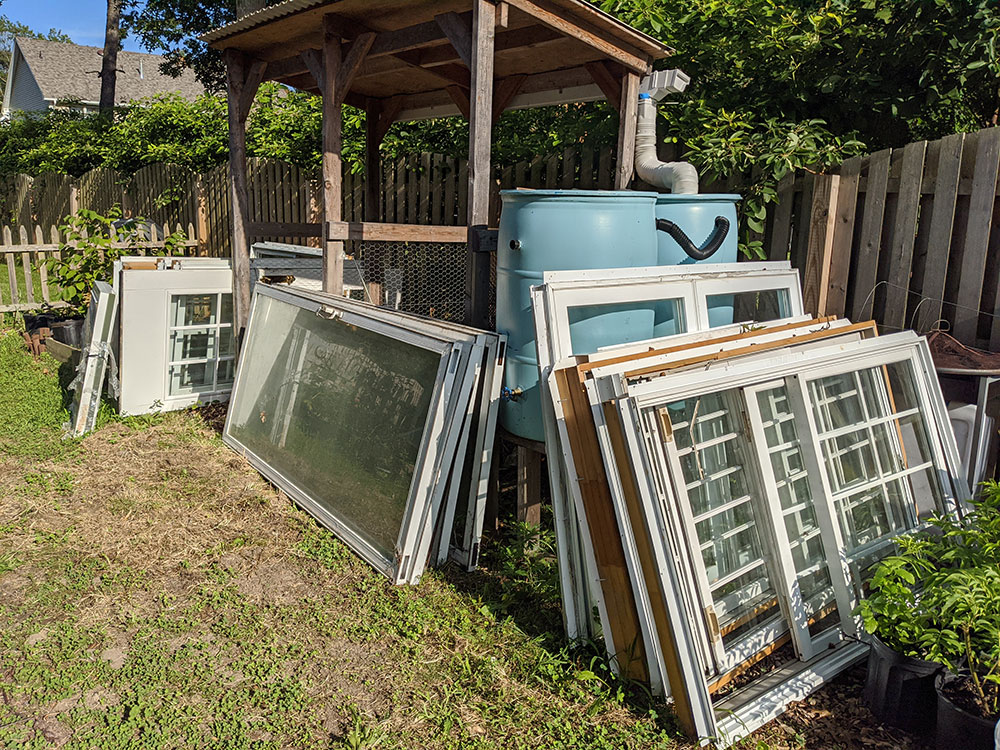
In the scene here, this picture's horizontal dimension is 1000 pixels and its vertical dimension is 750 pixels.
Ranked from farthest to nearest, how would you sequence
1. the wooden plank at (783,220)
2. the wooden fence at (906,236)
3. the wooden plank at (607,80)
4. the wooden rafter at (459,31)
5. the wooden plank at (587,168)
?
1. the wooden plank at (587,168)
2. the wooden plank at (607,80)
3. the wooden plank at (783,220)
4. the wooden rafter at (459,31)
5. the wooden fence at (906,236)

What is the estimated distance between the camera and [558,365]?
2779 millimetres

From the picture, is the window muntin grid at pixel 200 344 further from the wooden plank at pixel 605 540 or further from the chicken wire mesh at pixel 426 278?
the wooden plank at pixel 605 540

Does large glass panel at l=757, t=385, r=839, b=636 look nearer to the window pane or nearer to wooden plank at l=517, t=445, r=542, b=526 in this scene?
Answer: the window pane

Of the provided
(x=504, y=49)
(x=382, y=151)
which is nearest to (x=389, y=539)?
(x=504, y=49)

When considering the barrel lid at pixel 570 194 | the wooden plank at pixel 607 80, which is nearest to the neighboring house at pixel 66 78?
the wooden plank at pixel 607 80

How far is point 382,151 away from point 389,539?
5.69 metres

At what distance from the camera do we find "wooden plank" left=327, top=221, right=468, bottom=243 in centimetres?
484

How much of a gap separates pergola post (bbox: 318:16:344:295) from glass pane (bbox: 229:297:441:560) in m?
0.40

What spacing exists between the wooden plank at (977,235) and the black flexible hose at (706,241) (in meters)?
1.14

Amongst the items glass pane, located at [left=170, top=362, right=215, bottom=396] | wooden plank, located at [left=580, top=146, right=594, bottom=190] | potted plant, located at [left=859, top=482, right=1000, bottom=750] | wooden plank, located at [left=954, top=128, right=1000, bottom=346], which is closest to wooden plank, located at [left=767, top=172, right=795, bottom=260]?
wooden plank, located at [left=954, top=128, right=1000, bottom=346]

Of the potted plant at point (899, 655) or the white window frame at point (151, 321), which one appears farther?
the white window frame at point (151, 321)

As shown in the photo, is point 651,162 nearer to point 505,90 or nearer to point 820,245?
point 820,245

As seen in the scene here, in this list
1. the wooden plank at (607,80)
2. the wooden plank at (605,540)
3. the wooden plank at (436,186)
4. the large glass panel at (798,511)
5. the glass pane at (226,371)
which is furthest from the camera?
the wooden plank at (436,186)

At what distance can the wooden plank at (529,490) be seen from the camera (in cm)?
367
